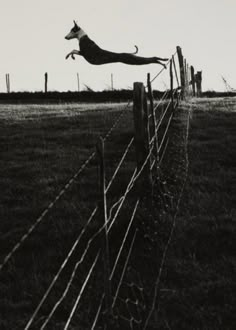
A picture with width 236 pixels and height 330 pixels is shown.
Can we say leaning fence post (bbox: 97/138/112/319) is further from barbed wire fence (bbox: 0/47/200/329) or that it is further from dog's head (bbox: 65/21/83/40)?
dog's head (bbox: 65/21/83/40)

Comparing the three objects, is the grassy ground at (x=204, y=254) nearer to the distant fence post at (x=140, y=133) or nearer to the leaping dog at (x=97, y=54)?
the distant fence post at (x=140, y=133)

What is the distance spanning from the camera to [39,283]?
6027 mm

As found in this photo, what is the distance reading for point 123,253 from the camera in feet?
21.5

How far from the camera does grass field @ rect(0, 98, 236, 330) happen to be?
5.52 meters

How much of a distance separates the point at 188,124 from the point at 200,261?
837cm

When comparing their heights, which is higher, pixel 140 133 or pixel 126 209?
pixel 140 133

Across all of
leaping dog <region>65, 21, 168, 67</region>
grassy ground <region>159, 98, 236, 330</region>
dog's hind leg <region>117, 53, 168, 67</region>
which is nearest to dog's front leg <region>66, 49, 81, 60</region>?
leaping dog <region>65, 21, 168, 67</region>

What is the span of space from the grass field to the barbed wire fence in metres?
0.06

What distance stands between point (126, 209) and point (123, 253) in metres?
1.39

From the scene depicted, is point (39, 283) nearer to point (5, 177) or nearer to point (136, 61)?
point (5, 177)

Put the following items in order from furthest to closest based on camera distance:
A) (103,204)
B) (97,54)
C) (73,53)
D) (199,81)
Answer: (199,81) → (97,54) → (73,53) → (103,204)

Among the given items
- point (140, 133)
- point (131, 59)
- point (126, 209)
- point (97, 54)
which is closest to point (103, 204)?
point (126, 209)

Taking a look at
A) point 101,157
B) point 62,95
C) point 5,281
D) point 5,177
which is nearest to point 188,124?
point 5,177

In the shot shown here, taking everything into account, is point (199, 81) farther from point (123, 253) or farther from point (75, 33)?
point (123, 253)
